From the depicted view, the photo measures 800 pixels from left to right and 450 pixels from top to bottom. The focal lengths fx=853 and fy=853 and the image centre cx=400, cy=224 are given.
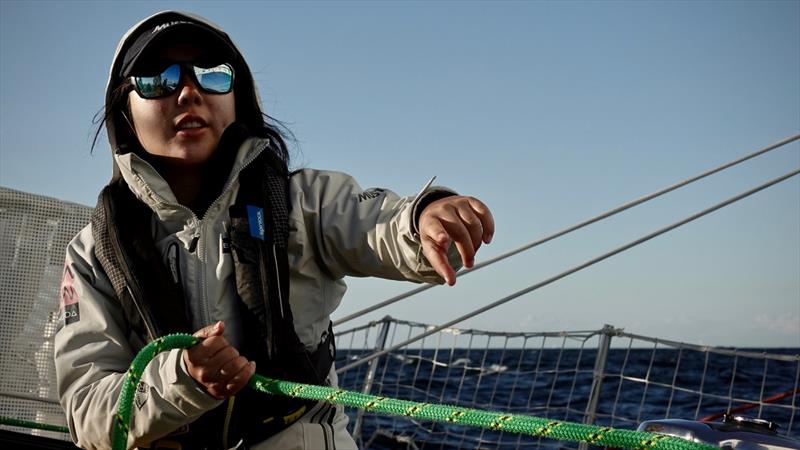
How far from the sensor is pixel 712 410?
13.5 meters

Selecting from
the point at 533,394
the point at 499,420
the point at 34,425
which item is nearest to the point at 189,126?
the point at 499,420

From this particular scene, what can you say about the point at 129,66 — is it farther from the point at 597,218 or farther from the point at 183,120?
the point at 597,218

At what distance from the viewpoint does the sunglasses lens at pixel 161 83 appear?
6.96 ft

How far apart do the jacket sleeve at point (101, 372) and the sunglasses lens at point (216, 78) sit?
51 centimetres

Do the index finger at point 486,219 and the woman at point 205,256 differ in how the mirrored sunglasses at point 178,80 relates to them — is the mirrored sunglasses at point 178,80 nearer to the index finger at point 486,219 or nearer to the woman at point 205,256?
the woman at point 205,256

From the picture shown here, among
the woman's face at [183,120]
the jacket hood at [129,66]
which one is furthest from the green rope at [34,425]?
the woman's face at [183,120]

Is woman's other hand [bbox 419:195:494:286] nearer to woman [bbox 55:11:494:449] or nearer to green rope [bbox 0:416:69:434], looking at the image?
woman [bbox 55:11:494:449]

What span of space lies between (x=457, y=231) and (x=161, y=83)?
98cm

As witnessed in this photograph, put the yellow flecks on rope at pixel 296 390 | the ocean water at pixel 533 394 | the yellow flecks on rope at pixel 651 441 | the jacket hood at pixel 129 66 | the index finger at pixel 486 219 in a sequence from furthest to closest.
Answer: the ocean water at pixel 533 394 < the jacket hood at pixel 129 66 < the yellow flecks on rope at pixel 296 390 < the index finger at pixel 486 219 < the yellow flecks on rope at pixel 651 441

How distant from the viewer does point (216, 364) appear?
166 cm

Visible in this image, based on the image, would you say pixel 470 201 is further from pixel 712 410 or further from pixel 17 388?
pixel 712 410

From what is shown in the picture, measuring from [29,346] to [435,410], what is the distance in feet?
6.39

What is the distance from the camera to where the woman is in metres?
1.94

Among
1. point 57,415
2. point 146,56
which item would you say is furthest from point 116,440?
point 57,415
